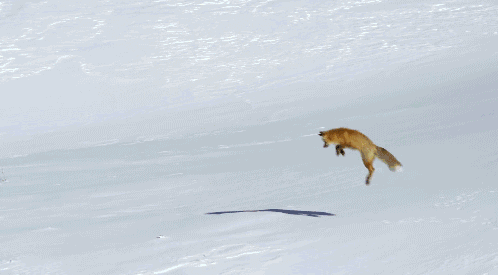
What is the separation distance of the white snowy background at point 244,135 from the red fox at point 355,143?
1.33ft

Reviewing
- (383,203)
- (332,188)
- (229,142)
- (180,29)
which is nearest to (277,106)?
(229,142)

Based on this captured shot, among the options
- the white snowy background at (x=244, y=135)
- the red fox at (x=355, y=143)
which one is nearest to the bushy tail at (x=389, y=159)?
the red fox at (x=355, y=143)

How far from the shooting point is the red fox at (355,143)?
13.7ft

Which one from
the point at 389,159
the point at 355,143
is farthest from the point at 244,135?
the point at 355,143

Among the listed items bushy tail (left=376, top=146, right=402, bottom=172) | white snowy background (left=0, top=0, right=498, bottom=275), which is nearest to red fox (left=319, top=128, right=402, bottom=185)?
bushy tail (left=376, top=146, right=402, bottom=172)

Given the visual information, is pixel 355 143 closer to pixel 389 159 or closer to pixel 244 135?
pixel 389 159

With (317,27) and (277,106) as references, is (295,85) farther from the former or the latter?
(317,27)

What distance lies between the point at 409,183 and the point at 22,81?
9.99 m

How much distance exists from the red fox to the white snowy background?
1.33ft

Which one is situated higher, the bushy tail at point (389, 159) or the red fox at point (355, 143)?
the red fox at point (355, 143)

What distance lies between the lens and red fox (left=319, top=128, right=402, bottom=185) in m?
4.19

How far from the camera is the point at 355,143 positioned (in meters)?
4.25

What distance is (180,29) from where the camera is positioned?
14.9m

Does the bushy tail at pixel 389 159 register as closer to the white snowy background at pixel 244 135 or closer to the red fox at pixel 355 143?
the red fox at pixel 355 143
